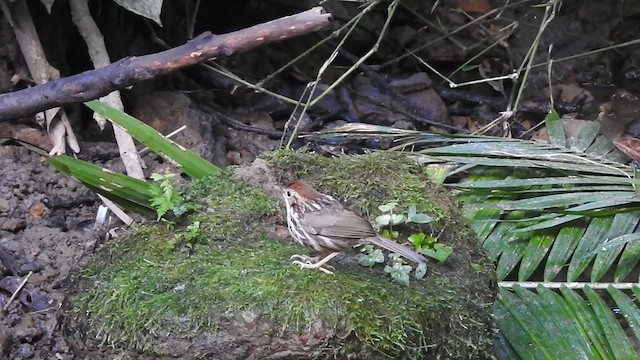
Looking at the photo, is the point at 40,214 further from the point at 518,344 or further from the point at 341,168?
the point at 518,344

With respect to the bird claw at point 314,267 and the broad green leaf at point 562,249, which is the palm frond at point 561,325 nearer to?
the broad green leaf at point 562,249

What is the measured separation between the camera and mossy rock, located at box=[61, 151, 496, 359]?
2.42 meters

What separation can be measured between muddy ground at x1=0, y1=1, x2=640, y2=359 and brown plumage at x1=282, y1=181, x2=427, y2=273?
887mm

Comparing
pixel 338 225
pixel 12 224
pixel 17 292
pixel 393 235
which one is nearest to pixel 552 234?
pixel 393 235

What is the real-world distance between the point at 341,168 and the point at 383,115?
2.25 m

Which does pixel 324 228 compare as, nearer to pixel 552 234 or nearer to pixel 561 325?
pixel 561 325

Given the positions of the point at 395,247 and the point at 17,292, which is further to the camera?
the point at 17,292

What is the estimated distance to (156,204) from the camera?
300 cm

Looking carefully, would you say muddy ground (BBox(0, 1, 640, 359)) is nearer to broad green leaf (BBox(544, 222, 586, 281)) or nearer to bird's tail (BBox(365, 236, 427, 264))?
bird's tail (BBox(365, 236, 427, 264))

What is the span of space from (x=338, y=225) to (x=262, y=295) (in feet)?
1.18

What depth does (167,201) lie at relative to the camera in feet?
9.82

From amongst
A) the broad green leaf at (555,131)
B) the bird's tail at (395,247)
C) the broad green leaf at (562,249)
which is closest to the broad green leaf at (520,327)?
the broad green leaf at (562,249)

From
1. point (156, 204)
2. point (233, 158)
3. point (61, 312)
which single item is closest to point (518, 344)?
A: point (156, 204)

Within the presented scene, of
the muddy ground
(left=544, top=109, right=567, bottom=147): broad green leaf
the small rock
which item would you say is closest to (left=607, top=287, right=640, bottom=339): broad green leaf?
(left=544, top=109, right=567, bottom=147): broad green leaf
